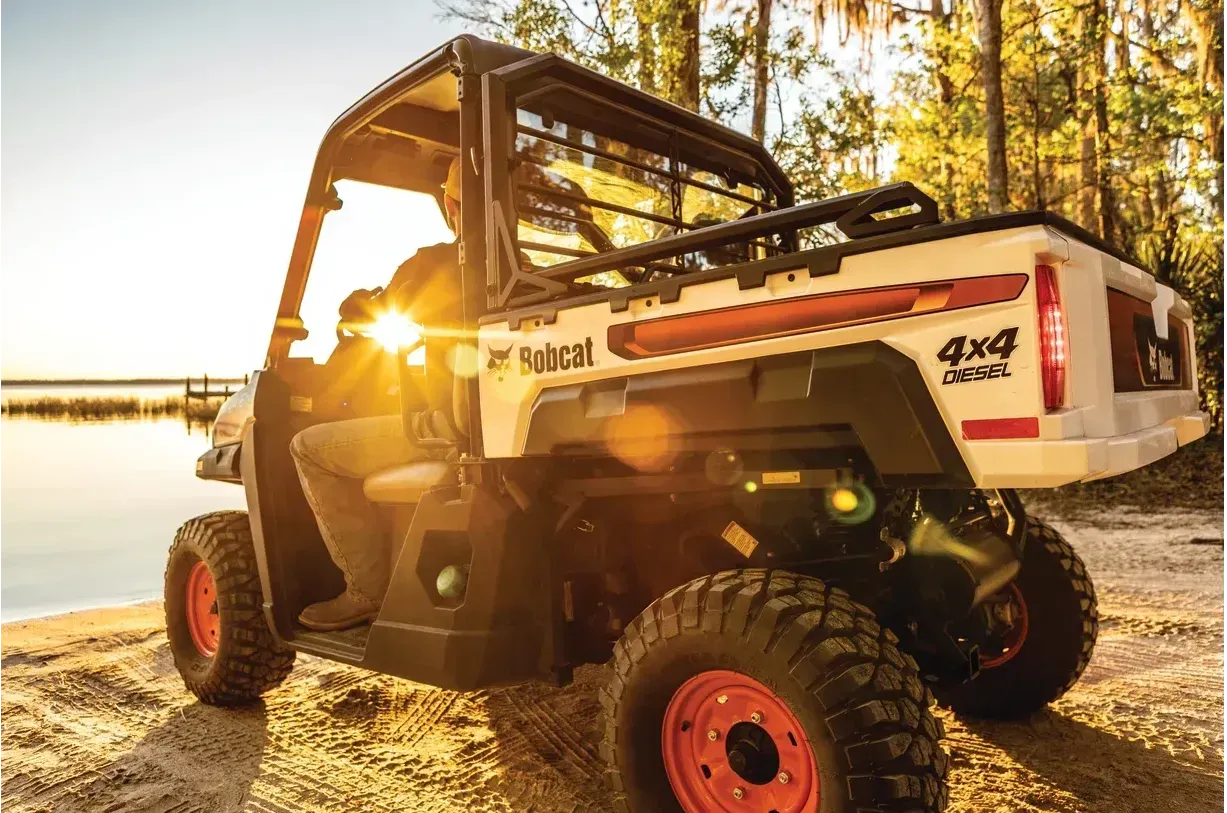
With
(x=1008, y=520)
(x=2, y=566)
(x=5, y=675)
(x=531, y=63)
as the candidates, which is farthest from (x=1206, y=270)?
(x=2, y=566)

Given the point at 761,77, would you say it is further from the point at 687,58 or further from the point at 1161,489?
the point at 1161,489

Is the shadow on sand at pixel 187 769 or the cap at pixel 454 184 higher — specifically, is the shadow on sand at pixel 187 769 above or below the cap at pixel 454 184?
below

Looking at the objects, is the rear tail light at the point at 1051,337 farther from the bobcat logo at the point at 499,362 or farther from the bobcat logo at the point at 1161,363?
the bobcat logo at the point at 499,362

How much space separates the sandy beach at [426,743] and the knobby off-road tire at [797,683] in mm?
673

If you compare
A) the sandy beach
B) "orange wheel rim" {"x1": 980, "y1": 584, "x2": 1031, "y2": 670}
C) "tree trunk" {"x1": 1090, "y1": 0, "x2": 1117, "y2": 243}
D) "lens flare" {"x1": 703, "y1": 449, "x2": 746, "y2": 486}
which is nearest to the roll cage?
"lens flare" {"x1": 703, "y1": 449, "x2": 746, "y2": 486}

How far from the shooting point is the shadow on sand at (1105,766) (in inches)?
113

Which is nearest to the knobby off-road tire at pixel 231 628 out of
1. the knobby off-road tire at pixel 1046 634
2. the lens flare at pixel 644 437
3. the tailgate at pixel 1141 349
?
the lens flare at pixel 644 437

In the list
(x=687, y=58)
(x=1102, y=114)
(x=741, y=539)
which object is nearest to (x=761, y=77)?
(x=687, y=58)

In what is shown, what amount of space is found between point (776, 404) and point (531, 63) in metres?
1.49

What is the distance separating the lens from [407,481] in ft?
10.6

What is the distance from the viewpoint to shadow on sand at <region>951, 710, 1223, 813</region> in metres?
2.86

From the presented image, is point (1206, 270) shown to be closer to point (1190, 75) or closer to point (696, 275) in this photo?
point (1190, 75)

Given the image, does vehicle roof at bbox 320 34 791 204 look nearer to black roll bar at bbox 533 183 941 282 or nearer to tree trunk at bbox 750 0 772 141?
black roll bar at bbox 533 183 941 282

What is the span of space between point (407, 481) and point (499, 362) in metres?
0.70
